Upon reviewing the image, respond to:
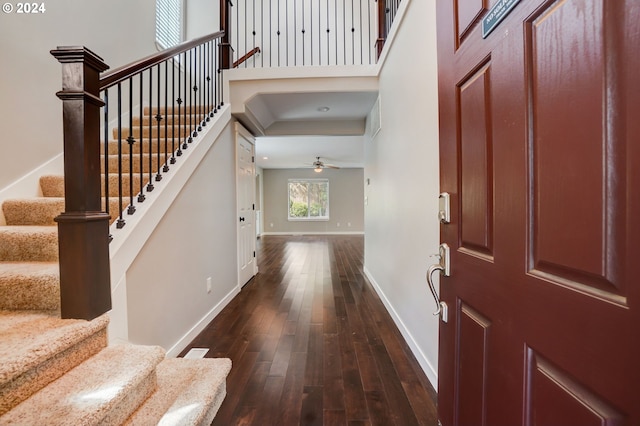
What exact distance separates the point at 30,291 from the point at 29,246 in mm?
409

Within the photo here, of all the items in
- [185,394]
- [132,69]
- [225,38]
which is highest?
[225,38]

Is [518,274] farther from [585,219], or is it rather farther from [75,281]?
[75,281]

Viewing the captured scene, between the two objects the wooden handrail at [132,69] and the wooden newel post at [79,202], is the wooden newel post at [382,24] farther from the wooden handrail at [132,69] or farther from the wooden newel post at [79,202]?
the wooden newel post at [79,202]

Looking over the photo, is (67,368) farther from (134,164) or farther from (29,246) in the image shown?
(134,164)

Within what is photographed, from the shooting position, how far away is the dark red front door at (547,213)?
0.43 metres

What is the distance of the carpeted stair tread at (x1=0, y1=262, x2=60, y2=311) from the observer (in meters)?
1.12

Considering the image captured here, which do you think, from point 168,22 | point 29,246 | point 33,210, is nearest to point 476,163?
point 29,246

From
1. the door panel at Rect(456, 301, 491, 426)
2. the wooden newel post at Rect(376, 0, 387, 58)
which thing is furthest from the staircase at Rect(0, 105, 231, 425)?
the wooden newel post at Rect(376, 0, 387, 58)

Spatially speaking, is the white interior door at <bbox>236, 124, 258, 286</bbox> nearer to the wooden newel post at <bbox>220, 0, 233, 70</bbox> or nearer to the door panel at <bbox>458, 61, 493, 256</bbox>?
the wooden newel post at <bbox>220, 0, 233, 70</bbox>

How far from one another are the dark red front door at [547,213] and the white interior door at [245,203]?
2.97 m

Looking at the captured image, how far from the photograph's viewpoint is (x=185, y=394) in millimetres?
1154

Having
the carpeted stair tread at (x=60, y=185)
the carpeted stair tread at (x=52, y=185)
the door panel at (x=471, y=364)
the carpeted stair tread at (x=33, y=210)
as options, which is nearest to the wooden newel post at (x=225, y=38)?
the carpeted stair tread at (x=60, y=185)

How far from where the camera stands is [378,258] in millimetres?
3330

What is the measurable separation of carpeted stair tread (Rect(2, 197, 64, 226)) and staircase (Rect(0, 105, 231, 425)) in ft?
0.84
